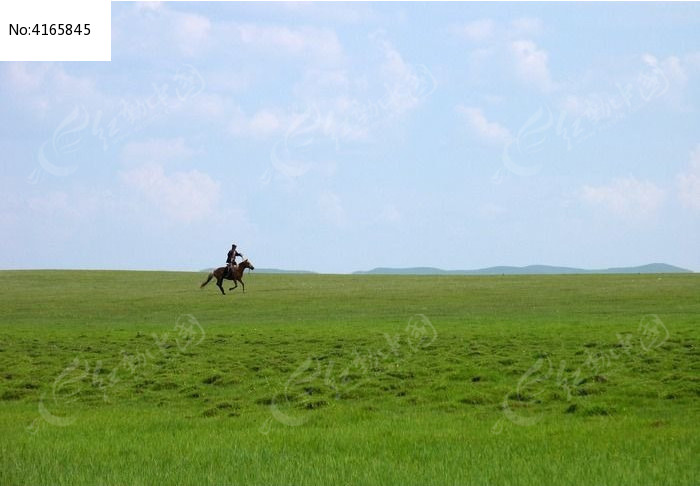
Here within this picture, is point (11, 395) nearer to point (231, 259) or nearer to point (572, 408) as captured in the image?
point (572, 408)

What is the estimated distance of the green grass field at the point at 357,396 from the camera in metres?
14.5

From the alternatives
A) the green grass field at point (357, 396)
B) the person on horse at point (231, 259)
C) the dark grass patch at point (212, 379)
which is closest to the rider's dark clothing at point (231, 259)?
the person on horse at point (231, 259)

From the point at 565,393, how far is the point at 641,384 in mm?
2601

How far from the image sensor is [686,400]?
2334cm

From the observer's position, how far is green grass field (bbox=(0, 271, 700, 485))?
47.4 ft

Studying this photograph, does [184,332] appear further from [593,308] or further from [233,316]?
[593,308]

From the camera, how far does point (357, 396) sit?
81.0ft

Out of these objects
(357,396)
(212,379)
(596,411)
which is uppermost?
(212,379)

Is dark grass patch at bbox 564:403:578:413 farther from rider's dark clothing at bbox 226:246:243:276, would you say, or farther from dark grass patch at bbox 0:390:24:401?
rider's dark clothing at bbox 226:246:243:276

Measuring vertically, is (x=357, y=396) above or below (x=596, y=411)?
above

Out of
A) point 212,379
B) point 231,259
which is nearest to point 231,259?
point 231,259

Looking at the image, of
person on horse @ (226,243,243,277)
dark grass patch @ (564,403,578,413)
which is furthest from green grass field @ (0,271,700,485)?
person on horse @ (226,243,243,277)

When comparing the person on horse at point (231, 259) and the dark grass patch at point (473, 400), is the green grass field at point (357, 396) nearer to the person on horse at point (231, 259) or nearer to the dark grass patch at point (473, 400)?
the dark grass patch at point (473, 400)

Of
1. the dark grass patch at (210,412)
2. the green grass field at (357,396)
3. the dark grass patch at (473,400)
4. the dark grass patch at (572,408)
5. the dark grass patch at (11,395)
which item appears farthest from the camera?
the dark grass patch at (11,395)
